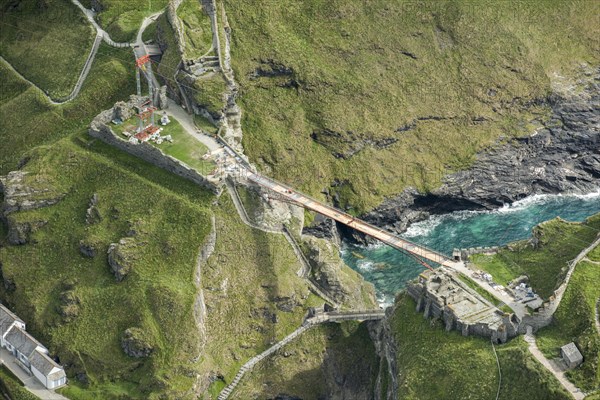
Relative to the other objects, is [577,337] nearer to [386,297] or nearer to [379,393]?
[379,393]

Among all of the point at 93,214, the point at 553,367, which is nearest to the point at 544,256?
the point at 553,367

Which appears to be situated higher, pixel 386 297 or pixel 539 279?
pixel 539 279

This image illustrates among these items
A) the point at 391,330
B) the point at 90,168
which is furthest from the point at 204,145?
the point at 391,330

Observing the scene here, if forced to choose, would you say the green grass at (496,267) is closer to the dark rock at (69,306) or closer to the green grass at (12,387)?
the dark rock at (69,306)

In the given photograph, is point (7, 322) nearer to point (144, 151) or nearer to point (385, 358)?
point (144, 151)

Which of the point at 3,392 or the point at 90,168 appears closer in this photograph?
the point at 3,392

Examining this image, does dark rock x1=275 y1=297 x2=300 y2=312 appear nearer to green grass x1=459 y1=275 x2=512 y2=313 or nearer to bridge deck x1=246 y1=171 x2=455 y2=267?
bridge deck x1=246 y1=171 x2=455 y2=267

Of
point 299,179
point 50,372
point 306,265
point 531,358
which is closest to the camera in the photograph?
point 531,358
